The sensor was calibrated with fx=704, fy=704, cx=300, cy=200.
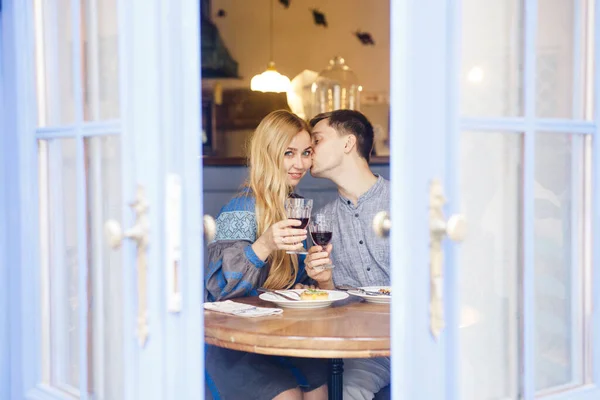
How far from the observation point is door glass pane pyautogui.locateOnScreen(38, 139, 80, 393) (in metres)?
1.69

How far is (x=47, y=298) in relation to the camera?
1.81 m

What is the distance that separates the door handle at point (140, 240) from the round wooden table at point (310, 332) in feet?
1.38

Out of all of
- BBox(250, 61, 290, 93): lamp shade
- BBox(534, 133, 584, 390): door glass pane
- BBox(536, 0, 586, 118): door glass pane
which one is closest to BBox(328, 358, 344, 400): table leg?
BBox(534, 133, 584, 390): door glass pane

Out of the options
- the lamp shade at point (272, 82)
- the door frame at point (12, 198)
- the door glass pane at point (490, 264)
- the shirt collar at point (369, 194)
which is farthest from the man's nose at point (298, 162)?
the lamp shade at point (272, 82)

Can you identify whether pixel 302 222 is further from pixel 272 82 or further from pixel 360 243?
pixel 272 82

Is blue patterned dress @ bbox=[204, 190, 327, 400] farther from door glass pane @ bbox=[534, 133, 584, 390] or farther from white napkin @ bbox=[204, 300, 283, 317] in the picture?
door glass pane @ bbox=[534, 133, 584, 390]

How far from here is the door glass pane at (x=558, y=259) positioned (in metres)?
1.55

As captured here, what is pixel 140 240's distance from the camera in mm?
1330

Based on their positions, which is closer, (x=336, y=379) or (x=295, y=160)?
(x=336, y=379)

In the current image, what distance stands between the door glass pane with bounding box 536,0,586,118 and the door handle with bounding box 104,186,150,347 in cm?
86

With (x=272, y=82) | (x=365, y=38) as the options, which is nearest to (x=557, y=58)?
(x=272, y=82)

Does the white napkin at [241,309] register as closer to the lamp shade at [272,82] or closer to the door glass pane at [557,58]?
the door glass pane at [557,58]

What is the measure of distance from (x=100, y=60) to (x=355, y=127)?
5.32 ft

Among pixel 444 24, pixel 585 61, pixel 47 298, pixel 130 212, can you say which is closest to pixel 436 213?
pixel 444 24
